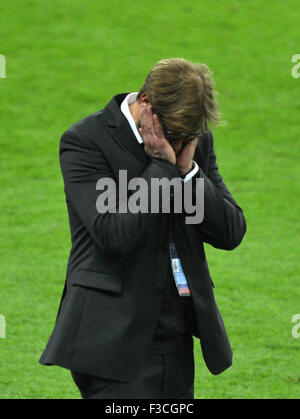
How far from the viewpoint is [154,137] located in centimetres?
300

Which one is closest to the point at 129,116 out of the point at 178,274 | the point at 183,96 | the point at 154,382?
the point at 183,96

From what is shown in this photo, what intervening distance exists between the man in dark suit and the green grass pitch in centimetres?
222

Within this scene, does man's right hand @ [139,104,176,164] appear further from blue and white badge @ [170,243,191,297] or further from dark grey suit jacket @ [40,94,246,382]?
blue and white badge @ [170,243,191,297]

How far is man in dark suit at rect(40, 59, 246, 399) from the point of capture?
2.95 m

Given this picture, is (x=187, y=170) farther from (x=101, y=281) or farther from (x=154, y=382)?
(x=154, y=382)

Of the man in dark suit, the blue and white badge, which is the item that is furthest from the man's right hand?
the blue and white badge

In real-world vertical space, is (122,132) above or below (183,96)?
below

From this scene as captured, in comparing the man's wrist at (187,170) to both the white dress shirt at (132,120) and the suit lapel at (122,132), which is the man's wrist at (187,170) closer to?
the white dress shirt at (132,120)

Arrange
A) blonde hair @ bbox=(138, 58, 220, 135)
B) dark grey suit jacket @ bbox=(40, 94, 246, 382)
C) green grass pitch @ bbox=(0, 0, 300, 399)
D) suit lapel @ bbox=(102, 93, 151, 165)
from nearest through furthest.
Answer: blonde hair @ bbox=(138, 58, 220, 135) < dark grey suit jacket @ bbox=(40, 94, 246, 382) < suit lapel @ bbox=(102, 93, 151, 165) < green grass pitch @ bbox=(0, 0, 300, 399)

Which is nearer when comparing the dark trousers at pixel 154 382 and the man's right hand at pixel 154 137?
the man's right hand at pixel 154 137

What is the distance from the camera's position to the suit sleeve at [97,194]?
2.96m

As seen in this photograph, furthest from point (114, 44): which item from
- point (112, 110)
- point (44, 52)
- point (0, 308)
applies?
point (112, 110)

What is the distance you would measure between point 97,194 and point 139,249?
248 mm

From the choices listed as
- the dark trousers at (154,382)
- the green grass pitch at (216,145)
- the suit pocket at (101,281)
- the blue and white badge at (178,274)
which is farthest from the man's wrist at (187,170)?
the green grass pitch at (216,145)
